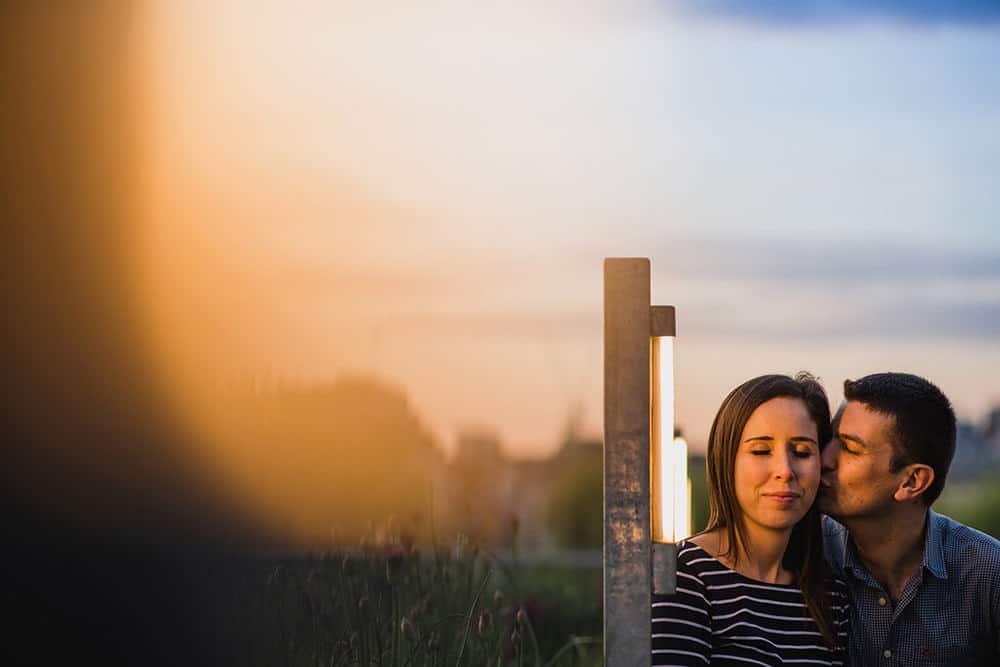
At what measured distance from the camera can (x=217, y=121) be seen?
16.7ft

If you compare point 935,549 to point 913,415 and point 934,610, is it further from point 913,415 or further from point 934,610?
point 913,415

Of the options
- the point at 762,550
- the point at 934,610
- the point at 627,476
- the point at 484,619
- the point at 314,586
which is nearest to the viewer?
the point at 627,476

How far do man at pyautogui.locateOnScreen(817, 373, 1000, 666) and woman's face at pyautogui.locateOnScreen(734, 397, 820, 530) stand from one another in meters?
0.25

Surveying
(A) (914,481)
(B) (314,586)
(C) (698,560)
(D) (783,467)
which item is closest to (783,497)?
(D) (783,467)

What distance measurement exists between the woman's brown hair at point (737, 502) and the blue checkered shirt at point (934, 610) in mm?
200

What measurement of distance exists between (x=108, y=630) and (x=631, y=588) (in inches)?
69.1

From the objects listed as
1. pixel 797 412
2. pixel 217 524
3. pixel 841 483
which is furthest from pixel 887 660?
pixel 217 524

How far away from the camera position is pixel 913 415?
9.96 feet

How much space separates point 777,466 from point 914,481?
55 cm

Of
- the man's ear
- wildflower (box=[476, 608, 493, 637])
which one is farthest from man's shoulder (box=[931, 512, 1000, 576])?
wildflower (box=[476, 608, 493, 637])

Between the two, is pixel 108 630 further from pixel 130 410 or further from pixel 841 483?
pixel 841 483

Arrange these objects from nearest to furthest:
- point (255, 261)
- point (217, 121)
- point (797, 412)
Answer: point (797, 412) < point (255, 261) < point (217, 121)

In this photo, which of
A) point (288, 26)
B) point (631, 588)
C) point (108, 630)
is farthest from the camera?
point (288, 26)

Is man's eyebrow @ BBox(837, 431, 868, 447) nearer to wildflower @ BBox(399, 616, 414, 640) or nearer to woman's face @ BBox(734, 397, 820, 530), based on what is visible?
woman's face @ BBox(734, 397, 820, 530)
